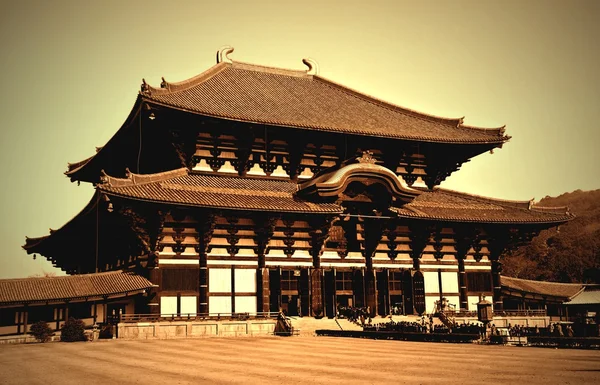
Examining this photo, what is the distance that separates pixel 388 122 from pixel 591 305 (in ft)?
73.9

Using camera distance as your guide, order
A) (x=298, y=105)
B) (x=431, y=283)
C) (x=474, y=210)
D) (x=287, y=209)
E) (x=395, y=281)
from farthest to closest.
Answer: (x=298, y=105) → (x=474, y=210) → (x=431, y=283) → (x=395, y=281) → (x=287, y=209)

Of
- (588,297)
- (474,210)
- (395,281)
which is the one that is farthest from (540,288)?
(395,281)

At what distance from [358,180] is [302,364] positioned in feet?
68.2

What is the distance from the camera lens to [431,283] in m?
41.3

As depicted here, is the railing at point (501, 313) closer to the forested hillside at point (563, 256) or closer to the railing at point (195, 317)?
the railing at point (195, 317)

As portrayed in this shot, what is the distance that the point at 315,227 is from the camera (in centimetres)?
3812

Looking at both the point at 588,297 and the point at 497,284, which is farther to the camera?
the point at 588,297

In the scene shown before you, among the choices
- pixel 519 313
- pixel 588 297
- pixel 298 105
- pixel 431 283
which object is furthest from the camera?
pixel 588 297

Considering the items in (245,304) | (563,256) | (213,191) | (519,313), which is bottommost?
(519,313)

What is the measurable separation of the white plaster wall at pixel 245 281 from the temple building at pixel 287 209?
0.11 metres

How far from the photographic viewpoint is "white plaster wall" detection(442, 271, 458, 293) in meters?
41.6

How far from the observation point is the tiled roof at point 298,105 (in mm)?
38281

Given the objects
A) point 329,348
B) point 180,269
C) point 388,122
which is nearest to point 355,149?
point 388,122

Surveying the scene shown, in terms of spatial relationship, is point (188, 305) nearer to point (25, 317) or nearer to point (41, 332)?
point (41, 332)
